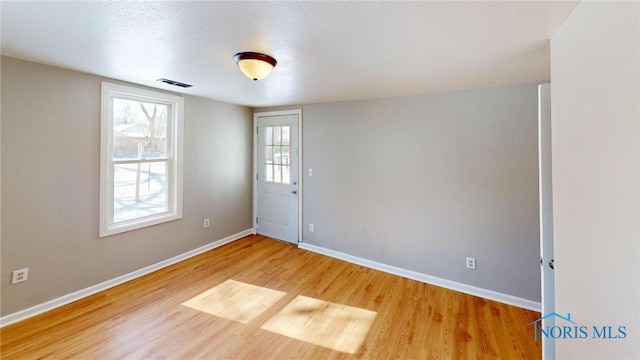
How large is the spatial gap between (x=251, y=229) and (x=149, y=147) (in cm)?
215

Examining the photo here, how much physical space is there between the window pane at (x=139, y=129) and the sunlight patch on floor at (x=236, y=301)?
1.85 meters

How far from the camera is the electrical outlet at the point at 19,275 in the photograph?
2.27 meters

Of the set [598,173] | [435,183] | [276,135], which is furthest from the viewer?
A: [276,135]

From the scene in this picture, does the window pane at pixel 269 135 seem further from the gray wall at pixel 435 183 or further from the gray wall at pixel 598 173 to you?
the gray wall at pixel 598 173

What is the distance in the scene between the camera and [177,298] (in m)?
2.72

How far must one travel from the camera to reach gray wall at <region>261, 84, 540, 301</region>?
2.68m

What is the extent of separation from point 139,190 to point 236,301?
1.86 metres

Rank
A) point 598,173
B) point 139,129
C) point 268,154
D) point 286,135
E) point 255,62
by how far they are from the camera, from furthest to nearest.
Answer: point 268,154 < point 286,135 < point 139,129 < point 255,62 < point 598,173

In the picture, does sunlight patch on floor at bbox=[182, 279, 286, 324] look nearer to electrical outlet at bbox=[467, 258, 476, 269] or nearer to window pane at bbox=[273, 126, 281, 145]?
electrical outlet at bbox=[467, 258, 476, 269]

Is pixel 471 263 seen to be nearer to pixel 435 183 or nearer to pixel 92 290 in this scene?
pixel 435 183

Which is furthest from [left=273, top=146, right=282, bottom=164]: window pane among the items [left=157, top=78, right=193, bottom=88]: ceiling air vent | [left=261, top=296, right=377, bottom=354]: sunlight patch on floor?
[left=261, top=296, right=377, bottom=354]: sunlight patch on floor

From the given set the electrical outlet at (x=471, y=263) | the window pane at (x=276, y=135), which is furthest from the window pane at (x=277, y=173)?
the electrical outlet at (x=471, y=263)

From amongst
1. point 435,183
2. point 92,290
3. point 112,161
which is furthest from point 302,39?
point 92,290

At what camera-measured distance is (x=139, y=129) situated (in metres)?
3.24
